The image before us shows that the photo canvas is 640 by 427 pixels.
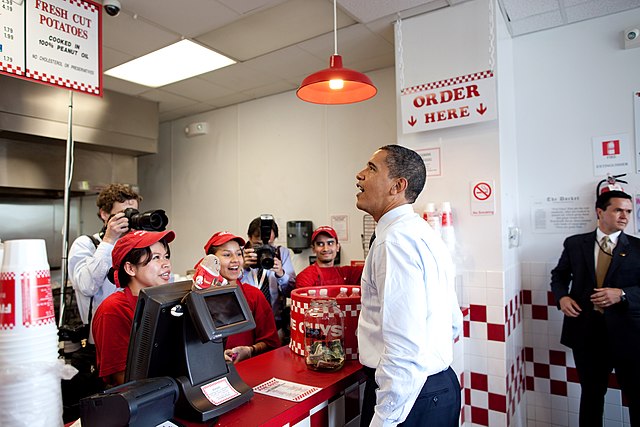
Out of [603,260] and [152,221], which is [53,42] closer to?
[152,221]

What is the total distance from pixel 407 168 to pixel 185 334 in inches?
40.1

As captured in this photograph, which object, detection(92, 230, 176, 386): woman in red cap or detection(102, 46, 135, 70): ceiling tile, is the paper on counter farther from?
detection(102, 46, 135, 70): ceiling tile

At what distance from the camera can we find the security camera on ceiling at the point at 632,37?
278 centimetres

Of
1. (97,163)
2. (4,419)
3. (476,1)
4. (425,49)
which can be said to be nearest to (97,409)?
(4,419)

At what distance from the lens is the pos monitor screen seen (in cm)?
126

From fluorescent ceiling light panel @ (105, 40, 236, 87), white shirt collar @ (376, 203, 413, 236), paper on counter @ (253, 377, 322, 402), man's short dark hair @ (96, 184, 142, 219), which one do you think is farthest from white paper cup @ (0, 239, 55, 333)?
fluorescent ceiling light panel @ (105, 40, 236, 87)

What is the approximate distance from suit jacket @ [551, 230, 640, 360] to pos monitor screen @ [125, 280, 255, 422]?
2300 mm

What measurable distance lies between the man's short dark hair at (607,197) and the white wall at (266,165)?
1667 mm

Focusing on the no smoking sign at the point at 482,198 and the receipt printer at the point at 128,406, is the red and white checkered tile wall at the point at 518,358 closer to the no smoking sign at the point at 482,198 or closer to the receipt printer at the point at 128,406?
the no smoking sign at the point at 482,198

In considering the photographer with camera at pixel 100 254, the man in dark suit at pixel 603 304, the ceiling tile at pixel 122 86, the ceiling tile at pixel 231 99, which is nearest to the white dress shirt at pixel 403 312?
the man in dark suit at pixel 603 304

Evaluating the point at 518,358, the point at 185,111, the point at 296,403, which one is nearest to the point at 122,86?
the point at 185,111

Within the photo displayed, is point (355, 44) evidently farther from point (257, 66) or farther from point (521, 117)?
point (521, 117)

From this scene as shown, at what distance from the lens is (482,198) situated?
2711mm

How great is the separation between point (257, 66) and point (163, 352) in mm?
3047
